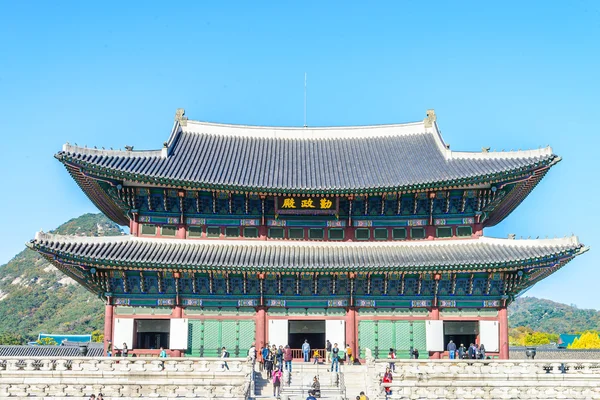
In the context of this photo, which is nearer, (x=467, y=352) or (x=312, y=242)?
(x=467, y=352)

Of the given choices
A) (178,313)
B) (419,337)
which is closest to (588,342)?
(419,337)

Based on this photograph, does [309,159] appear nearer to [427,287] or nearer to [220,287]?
[220,287]

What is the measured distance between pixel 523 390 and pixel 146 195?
70.2ft

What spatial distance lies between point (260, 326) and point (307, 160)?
1138cm

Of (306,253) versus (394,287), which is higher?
(306,253)

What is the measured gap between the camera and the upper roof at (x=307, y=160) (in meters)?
35.5

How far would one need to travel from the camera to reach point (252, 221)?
37469 mm

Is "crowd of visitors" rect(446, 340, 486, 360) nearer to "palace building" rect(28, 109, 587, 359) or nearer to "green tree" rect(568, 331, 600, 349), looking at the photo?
"palace building" rect(28, 109, 587, 359)

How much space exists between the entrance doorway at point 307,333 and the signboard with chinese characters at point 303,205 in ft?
20.0

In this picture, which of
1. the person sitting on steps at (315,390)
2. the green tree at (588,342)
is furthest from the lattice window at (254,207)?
the green tree at (588,342)

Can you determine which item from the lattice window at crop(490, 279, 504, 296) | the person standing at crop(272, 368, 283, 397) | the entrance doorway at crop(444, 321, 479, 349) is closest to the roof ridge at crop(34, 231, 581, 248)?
the lattice window at crop(490, 279, 504, 296)

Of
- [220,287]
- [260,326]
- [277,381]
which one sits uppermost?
[220,287]

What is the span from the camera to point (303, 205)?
37594 millimetres

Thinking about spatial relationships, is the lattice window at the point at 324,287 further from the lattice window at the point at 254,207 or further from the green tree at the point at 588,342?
the green tree at the point at 588,342
